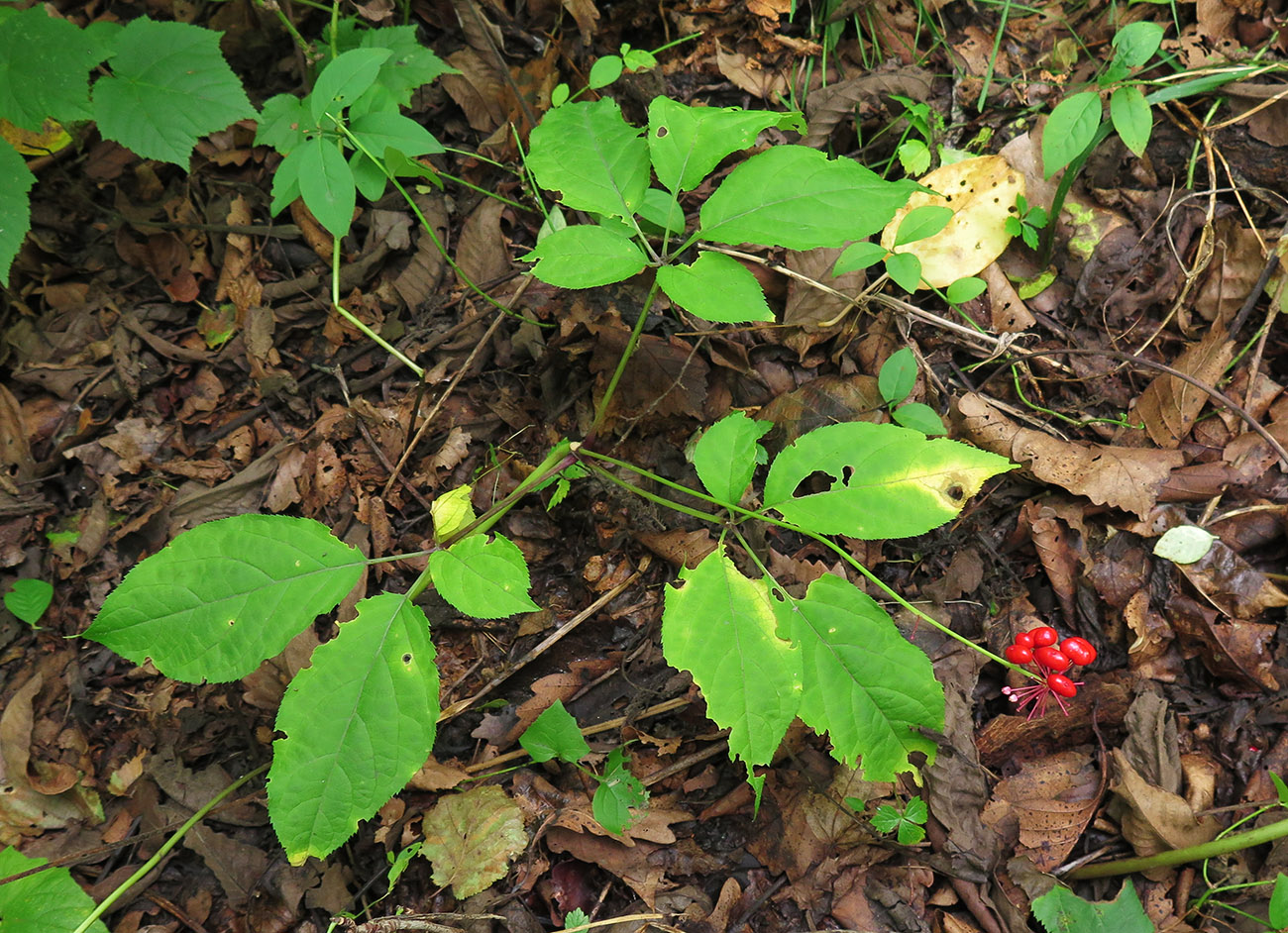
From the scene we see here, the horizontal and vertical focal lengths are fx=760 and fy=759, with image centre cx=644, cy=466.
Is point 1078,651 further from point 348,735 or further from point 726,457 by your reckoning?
point 348,735

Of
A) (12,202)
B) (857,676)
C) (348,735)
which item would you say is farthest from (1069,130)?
(12,202)

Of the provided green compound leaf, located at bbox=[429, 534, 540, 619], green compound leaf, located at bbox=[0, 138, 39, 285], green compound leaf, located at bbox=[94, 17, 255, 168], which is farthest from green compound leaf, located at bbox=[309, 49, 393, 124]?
green compound leaf, located at bbox=[429, 534, 540, 619]

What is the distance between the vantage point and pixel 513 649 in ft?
7.37

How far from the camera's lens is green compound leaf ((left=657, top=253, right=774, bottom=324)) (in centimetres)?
159

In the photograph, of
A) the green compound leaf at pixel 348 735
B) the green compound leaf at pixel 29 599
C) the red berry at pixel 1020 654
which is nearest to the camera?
the green compound leaf at pixel 348 735

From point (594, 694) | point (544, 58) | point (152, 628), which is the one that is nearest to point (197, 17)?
point (544, 58)

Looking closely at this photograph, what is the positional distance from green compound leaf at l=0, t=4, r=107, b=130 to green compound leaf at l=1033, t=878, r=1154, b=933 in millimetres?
3308

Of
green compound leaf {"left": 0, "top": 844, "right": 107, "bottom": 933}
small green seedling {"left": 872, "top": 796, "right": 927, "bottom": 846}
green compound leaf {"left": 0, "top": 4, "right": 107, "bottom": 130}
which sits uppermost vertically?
green compound leaf {"left": 0, "top": 4, "right": 107, "bottom": 130}

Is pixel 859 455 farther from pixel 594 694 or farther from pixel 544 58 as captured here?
pixel 544 58

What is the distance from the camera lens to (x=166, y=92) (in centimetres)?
216

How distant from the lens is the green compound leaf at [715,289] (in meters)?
1.59

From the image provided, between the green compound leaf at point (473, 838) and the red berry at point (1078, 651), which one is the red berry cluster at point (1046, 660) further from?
the green compound leaf at point (473, 838)

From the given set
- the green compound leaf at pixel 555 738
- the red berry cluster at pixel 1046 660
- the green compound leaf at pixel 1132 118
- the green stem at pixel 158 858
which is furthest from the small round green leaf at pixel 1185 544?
the green stem at pixel 158 858

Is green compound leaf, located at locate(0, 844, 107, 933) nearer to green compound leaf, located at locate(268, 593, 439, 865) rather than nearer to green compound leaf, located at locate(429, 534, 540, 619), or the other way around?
green compound leaf, located at locate(268, 593, 439, 865)
